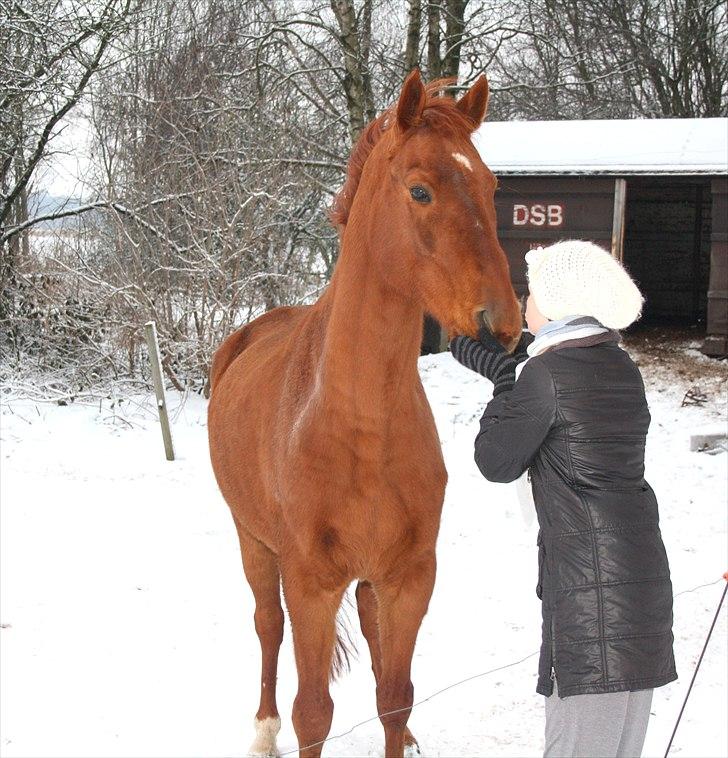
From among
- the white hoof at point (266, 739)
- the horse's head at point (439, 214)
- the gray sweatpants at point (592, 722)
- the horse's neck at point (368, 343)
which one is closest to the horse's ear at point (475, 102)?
the horse's head at point (439, 214)

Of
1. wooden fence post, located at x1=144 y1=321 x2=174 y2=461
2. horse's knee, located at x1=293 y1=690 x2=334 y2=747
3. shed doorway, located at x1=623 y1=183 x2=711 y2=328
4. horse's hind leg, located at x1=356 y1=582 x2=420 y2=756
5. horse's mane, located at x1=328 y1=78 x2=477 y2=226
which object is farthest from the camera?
shed doorway, located at x1=623 y1=183 x2=711 y2=328

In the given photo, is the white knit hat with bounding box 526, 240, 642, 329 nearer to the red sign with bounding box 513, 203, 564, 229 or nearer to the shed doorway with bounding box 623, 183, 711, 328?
the red sign with bounding box 513, 203, 564, 229

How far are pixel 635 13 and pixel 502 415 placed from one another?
2193cm

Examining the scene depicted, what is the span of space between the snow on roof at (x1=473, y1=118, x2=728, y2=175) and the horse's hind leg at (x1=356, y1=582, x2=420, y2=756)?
783cm

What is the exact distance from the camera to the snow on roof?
33.8 ft

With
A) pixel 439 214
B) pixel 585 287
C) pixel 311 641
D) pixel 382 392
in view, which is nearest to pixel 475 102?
pixel 439 214

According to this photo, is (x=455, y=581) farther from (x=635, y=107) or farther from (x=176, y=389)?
(x=635, y=107)

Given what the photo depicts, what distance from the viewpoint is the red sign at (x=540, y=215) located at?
11023mm

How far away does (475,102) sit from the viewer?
2674mm

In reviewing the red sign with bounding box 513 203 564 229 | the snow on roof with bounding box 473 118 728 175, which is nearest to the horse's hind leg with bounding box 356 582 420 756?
the snow on roof with bounding box 473 118 728 175

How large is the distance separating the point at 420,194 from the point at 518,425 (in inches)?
27.9

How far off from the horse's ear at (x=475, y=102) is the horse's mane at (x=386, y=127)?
35mm

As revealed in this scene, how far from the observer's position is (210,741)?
3.79 m

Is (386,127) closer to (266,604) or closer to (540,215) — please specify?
(266,604)
